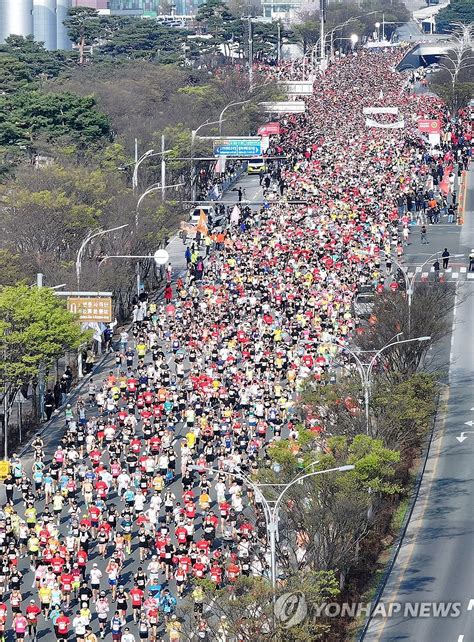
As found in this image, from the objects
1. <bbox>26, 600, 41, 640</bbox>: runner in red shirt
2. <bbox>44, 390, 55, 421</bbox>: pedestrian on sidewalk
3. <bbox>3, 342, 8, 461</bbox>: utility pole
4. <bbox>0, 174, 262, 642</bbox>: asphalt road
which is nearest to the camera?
<bbox>26, 600, 41, 640</bbox>: runner in red shirt

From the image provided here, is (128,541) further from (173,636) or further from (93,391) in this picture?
(93,391)

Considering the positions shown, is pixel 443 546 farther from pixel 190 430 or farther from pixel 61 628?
pixel 61 628

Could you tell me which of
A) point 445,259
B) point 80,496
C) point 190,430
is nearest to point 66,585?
point 80,496

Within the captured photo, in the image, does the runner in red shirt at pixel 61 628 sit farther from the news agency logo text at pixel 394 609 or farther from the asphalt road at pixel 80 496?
the news agency logo text at pixel 394 609

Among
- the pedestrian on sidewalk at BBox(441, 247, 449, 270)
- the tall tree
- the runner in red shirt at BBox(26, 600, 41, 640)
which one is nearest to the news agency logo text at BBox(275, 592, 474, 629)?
the runner in red shirt at BBox(26, 600, 41, 640)

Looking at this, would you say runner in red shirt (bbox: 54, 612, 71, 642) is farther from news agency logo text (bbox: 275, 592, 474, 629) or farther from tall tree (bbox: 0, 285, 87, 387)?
tall tree (bbox: 0, 285, 87, 387)

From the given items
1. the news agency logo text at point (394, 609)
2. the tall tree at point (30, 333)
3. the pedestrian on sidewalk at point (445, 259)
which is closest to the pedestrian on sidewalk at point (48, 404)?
the tall tree at point (30, 333)
